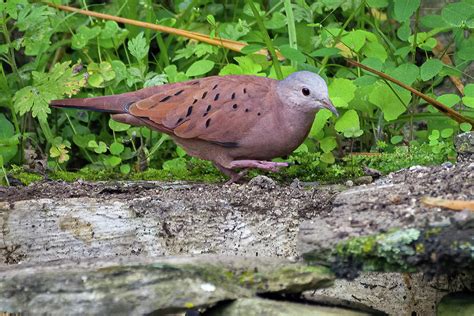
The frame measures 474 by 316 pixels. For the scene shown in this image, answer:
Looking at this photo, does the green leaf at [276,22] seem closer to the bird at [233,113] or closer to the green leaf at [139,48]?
the green leaf at [139,48]

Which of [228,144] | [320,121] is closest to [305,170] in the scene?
[320,121]

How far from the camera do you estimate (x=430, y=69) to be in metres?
4.98

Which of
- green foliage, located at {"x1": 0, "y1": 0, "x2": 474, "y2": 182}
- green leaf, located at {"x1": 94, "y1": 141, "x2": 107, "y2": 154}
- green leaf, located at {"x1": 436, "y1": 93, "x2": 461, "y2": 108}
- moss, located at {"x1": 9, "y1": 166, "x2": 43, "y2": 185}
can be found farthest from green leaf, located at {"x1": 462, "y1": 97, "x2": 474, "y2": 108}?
moss, located at {"x1": 9, "y1": 166, "x2": 43, "y2": 185}

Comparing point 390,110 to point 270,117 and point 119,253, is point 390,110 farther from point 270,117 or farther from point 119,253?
point 119,253

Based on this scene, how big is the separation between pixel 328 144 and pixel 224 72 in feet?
2.41

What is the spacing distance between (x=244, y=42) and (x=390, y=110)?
3.73 feet

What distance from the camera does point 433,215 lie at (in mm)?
3408

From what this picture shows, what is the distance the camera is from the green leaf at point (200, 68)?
5.61 metres

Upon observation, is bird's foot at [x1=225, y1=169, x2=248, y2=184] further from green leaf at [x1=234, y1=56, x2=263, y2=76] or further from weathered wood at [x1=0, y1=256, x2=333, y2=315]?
weathered wood at [x1=0, y1=256, x2=333, y2=315]

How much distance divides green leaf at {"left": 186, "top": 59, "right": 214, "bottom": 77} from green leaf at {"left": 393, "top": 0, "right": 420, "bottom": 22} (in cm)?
116

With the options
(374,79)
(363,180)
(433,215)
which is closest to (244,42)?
(374,79)

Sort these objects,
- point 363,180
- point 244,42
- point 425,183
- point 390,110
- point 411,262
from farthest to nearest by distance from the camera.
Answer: point 244,42 → point 390,110 → point 363,180 → point 425,183 → point 411,262

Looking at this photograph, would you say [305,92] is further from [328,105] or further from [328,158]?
[328,158]

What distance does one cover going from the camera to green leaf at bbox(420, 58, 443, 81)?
4930mm
